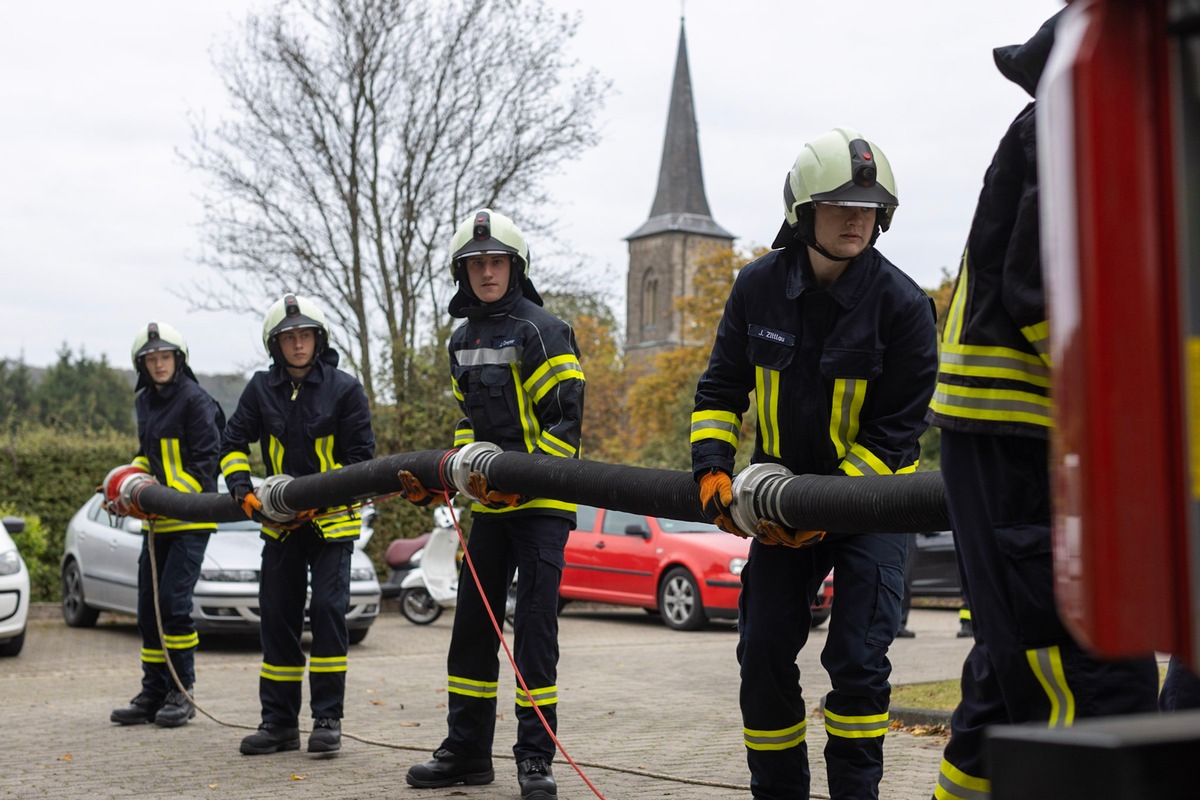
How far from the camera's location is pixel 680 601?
1630 centimetres

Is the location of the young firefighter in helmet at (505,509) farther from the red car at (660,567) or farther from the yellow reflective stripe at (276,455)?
the red car at (660,567)

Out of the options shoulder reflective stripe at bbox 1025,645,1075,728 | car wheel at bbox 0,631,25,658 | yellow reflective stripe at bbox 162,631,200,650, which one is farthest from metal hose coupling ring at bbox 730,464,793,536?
car wheel at bbox 0,631,25,658

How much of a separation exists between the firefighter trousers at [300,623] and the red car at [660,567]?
330 inches

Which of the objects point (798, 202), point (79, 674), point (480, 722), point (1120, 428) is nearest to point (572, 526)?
point (480, 722)

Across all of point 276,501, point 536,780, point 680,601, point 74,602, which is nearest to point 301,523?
point 276,501

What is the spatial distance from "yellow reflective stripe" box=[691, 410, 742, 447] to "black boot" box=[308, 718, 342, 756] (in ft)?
10.2

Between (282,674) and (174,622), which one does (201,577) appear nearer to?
(174,622)

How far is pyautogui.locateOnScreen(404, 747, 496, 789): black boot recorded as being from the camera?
19.4 ft

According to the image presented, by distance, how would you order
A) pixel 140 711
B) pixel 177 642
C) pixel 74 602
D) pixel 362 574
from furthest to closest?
pixel 74 602, pixel 362 574, pixel 140 711, pixel 177 642

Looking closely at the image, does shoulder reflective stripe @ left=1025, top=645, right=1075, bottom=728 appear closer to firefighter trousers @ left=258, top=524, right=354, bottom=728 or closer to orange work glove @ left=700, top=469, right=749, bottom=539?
orange work glove @ left=700, top=469, right=749, bottom=539

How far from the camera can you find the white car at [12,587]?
39.7 feet

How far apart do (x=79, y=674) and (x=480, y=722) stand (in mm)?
6614

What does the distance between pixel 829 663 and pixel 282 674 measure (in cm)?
363

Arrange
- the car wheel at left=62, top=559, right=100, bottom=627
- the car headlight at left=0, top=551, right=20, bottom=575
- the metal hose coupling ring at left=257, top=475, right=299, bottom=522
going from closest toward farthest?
the metal hose coupling ring at left=257, top=475, right=299, bottom=522
the car headlight at left=0, top=551, right=20, bottom=575
the car wheel at left=62, top=559, right=100, bottom=627
